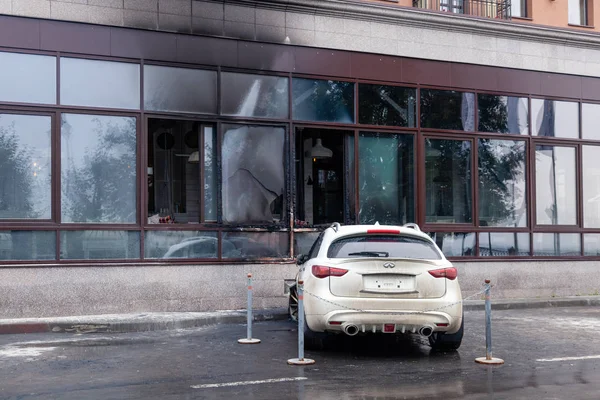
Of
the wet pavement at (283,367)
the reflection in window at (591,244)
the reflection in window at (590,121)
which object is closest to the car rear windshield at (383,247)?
the wet pavement at (283,367)

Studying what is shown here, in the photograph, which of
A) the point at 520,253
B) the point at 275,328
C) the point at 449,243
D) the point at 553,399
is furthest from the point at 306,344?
the point at 520,253

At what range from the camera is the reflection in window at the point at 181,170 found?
15.0 meters

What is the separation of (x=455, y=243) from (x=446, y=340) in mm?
7427

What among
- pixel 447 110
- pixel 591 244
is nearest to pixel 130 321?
pixel 447 110

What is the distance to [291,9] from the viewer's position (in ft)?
52.3

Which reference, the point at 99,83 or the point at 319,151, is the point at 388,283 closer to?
the point at 99,83

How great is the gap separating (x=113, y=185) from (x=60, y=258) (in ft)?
5.44

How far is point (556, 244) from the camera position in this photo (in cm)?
1842

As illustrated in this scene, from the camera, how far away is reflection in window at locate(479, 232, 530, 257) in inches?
693

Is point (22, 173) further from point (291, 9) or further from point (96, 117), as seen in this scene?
point (291, 9)

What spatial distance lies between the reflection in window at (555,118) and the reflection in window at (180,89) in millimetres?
7917

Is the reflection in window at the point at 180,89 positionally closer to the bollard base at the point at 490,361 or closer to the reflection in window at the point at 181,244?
the reflection in window at the point at 181,244

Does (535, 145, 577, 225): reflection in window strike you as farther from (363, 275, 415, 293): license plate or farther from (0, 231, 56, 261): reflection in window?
(0, 231, 56, 261): reflection in window

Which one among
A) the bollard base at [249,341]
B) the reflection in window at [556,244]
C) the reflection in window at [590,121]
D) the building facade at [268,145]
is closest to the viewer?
the bollard base at [249,341]
